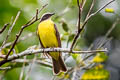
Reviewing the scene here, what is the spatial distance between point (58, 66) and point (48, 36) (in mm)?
429

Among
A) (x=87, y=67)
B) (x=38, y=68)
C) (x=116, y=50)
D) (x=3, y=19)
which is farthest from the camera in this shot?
(x=116, y=50)

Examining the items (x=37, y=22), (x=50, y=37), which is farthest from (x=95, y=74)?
(x=37, y=22)

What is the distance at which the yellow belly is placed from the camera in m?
4.77

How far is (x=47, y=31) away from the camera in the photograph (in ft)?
15.7

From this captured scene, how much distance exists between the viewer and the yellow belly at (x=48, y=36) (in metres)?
A: 4.77

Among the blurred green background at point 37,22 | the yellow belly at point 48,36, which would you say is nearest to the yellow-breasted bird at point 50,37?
the yellow belly at point 48,36

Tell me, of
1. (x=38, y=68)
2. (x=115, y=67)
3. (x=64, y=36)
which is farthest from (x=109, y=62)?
(x=64, y=36)

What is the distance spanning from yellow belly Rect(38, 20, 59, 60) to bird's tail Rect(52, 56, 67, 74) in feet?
0.19

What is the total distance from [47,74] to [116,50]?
6.28ft

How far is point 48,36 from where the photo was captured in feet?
15.7

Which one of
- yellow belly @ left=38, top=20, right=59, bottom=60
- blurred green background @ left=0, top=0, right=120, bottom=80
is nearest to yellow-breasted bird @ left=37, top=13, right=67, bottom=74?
yellow belly @ left=38, top=20, right=59, bottom=60

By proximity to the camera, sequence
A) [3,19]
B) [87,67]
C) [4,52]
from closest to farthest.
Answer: [4,52], [87,67], [3,19]

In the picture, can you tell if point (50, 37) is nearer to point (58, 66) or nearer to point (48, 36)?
point (48, 36)

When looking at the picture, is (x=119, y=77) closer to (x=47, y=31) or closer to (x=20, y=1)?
(x=20, y=1)
